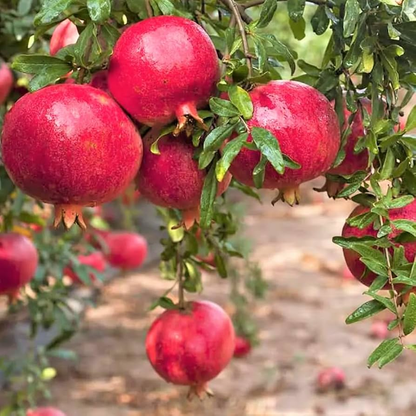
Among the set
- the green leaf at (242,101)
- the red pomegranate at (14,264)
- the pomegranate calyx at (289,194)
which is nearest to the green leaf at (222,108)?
the green leaf at (242,101)

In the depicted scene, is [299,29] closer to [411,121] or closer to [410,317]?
[411,121]

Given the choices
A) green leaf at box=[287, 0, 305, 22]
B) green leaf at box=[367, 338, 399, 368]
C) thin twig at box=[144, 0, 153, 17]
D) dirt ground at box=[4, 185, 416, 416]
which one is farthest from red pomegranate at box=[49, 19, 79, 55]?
dirt ground at box=[4, 185, 416, 416]

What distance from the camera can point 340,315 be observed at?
4430 millimetres

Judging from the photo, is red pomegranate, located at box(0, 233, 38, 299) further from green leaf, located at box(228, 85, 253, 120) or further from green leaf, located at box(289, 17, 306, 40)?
→ green leaf, located at box(228, 85, 253, 120)

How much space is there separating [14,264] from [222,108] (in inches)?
27.9

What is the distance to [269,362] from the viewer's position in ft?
12.3

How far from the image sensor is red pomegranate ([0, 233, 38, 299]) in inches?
50.4

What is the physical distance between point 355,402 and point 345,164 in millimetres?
2617

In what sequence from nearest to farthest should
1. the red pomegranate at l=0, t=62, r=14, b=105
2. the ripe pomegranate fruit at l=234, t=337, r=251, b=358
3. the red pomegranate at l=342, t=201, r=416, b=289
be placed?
the red pomegranate at l=342, t=201, r=416, b=289 < the red pomegranate at l=0, t=62, r=14, b=105 < the ripe pomegranate fruit at l=234, t=337, r=251, b=358

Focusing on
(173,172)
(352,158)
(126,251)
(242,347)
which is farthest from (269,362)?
(173,172)

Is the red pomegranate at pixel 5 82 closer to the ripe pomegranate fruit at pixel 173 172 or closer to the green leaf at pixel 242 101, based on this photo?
the ripe pomegranate fruit at pixel 173 172

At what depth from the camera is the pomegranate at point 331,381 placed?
336 centimetres

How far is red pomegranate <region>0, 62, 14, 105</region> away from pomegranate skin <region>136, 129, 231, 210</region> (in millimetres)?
791

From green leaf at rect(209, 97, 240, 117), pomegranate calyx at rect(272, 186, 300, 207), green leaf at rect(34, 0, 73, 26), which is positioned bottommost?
pomegranate calyx at rect(272, 186, 300, 207)
